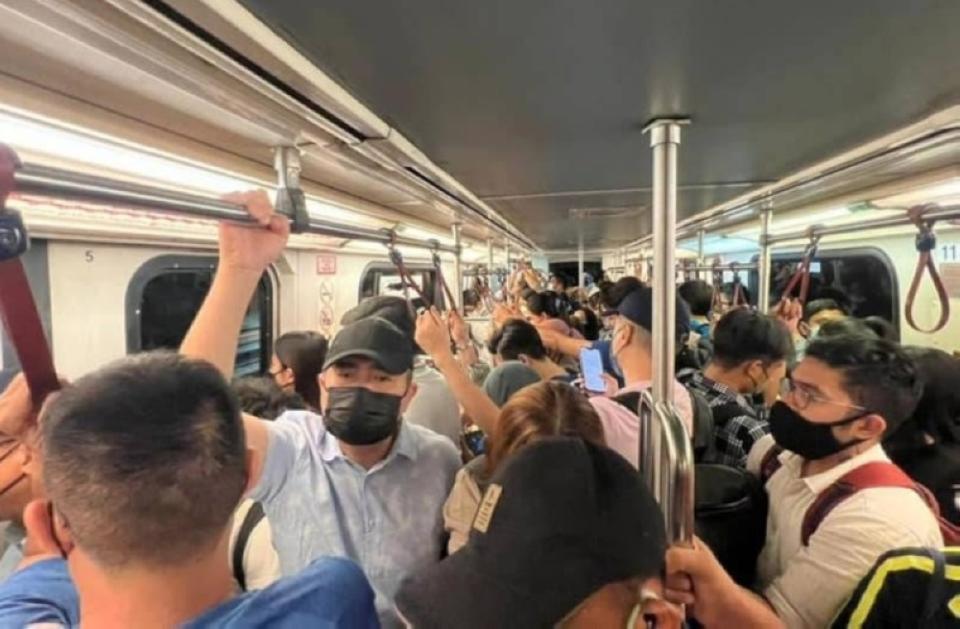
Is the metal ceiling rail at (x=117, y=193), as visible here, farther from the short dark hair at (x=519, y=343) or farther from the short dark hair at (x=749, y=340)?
the short dark hair at (x=519, y=343)

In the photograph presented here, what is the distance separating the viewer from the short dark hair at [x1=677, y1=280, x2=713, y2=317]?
14.9ft

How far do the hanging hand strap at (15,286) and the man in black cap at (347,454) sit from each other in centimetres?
54

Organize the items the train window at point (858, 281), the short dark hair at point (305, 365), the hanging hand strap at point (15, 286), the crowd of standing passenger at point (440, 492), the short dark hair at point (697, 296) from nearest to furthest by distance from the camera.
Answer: the hanging hand strap at point (15, 286), the crowd of standing passenger at point (440, 492), the short dark hair at point (305, 365), the short dark hair at point (697, 296), the train window at point (858, 281)

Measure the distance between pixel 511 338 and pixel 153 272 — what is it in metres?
2.03

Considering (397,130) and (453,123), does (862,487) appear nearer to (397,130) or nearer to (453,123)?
(453,123)

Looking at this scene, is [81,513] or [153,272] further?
[153,272]

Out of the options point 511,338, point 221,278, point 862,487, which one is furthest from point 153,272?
point 862,487

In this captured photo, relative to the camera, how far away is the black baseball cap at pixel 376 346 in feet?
5.02

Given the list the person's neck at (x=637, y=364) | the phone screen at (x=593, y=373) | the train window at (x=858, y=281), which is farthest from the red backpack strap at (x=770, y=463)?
the train window at (x=858, y=281)

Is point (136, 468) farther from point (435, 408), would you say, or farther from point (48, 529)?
point (435, 408)

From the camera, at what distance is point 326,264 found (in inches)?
197

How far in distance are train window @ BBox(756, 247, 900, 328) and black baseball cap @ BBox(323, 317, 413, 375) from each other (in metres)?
4.83

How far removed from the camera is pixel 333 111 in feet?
3.95

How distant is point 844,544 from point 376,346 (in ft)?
3.84
